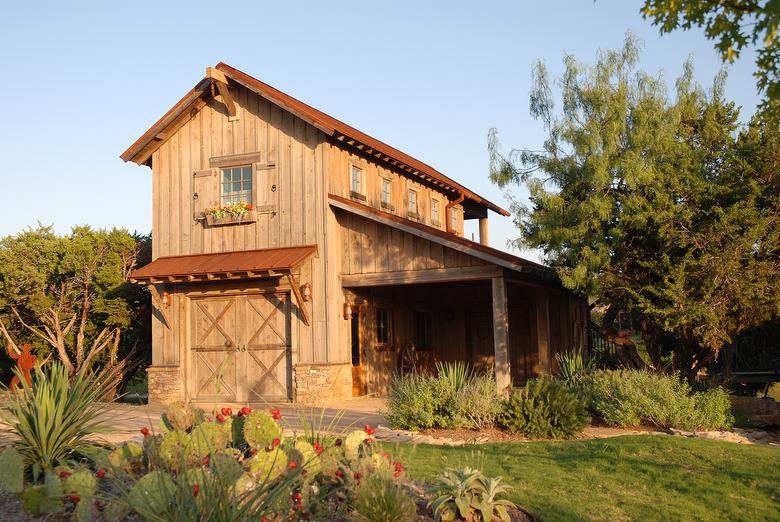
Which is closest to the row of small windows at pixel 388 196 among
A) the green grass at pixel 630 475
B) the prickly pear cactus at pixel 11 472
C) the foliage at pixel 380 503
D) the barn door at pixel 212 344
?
the barn door at pixel 212 344

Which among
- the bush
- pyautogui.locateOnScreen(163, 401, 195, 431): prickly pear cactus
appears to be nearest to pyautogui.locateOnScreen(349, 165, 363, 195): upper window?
the bush

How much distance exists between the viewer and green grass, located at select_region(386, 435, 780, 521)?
265 inches

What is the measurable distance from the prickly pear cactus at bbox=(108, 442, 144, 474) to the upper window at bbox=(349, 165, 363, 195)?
469 inches

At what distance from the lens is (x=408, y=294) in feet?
69.4

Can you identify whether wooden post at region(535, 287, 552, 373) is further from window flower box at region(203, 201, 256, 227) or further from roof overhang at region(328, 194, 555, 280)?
window flower box at region(203, 201, 256, 227)

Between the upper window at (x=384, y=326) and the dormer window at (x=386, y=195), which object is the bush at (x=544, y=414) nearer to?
the upper window at (x=384, y=326)

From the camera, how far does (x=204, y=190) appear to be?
18.0m

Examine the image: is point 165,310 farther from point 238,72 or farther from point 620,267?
point 620,267

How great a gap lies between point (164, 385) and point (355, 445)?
12248 mm

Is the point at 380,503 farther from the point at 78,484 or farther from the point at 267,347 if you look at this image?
the point at 267,347

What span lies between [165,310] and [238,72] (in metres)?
5.61

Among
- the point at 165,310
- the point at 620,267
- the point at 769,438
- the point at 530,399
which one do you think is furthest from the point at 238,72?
the point at 769,438

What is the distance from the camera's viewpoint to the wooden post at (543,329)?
17016 mm

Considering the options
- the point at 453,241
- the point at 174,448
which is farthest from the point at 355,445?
the point at 453,241
